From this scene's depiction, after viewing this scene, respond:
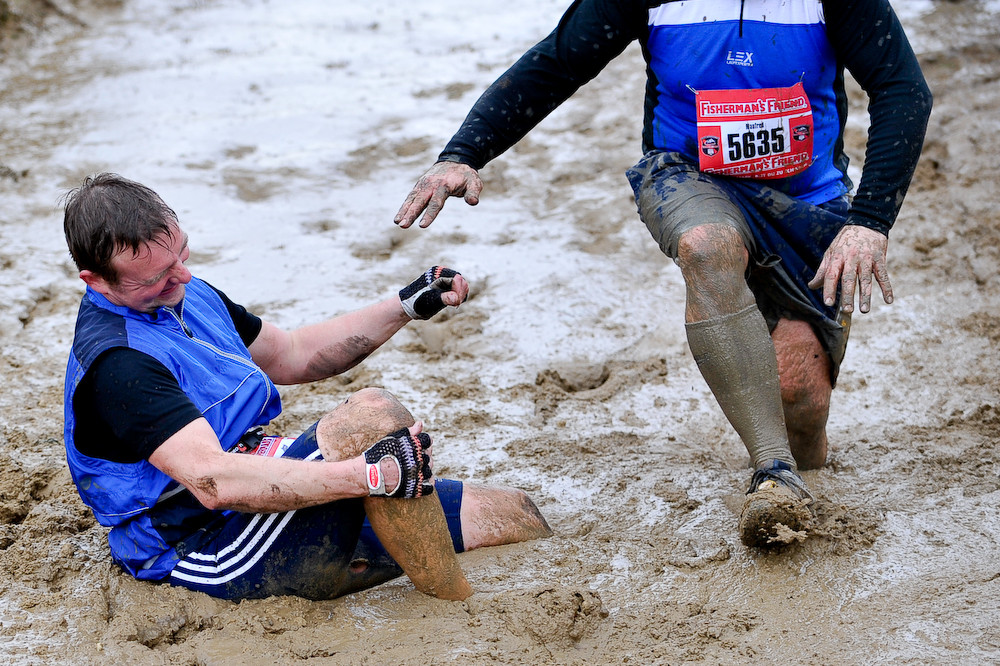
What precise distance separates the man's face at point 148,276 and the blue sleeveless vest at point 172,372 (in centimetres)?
4

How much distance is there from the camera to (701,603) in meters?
2.71

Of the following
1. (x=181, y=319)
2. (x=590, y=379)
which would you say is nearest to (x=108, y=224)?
(x=181, y=319)

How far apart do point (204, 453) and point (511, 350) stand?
2154 millimetres

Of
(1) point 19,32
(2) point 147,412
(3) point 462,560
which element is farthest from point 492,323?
(1) point 19,32

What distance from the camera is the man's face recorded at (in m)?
2.50

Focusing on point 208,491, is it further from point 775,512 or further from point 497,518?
point 775,512

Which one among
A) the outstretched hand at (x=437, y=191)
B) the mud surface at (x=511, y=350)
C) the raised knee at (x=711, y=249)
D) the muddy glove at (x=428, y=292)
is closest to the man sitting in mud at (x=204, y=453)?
the mud surface at (x=511, y=350)

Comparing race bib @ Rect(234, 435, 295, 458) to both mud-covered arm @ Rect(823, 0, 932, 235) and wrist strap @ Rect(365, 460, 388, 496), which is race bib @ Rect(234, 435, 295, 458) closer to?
wrist strap @ Rect(365, 460, 388, 496)

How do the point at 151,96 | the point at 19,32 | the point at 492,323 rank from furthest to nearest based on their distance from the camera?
the point at 19,32 → the point at 151,96 → the point at 492,323

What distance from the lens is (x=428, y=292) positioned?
3.13m

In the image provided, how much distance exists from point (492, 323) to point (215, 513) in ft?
6.85

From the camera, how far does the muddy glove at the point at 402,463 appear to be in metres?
2.46

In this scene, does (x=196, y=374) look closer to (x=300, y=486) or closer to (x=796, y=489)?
(x=300, y=486)

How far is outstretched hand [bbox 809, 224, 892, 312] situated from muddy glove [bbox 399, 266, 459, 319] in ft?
3.57
